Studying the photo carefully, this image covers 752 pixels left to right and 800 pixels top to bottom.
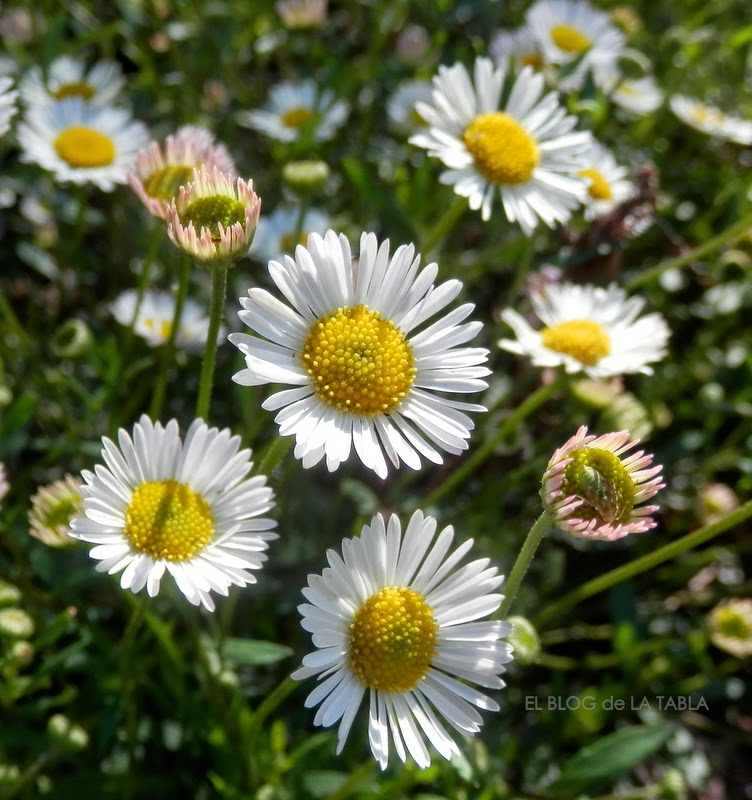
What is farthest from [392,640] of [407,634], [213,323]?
[213,323]

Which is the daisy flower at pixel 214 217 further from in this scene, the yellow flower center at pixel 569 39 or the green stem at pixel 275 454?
the yellow flower center at pixel 569 39

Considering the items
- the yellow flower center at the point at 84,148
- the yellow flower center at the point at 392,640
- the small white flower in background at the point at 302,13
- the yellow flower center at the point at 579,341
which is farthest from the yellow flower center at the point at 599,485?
the small white flower in background at the point at 302,13

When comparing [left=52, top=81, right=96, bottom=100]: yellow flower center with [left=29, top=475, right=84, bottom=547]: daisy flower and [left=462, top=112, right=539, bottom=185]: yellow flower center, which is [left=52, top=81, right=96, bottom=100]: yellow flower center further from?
[left=29, top=475, right=84, bottom=547]: daisy flower

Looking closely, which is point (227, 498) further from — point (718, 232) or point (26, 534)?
point (718, 232)

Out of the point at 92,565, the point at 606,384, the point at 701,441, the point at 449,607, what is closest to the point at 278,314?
the point at 449,607

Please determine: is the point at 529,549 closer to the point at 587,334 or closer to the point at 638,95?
the point at 587,334

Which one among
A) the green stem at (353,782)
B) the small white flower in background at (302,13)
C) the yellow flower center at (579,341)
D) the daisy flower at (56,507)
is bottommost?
the green stem at (353,782)
